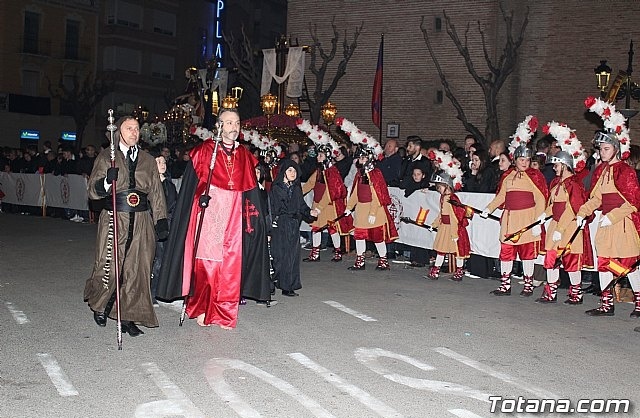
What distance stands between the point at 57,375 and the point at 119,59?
52.1 metres

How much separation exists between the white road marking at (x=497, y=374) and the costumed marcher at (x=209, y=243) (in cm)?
228

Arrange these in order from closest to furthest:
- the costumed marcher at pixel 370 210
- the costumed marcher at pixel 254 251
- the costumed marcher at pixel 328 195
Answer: the costumed marcher at pixel 254 251 → the costumed marcher at pixel 370 210 → the costumed marcher at pixel 328 195

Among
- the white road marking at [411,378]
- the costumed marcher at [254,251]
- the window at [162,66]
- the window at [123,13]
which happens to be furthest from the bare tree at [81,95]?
the white road marking at [411,378]

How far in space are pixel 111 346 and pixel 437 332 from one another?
327cm

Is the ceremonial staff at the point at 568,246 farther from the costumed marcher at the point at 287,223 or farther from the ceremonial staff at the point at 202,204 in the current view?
the ceremonial staff at the point at 202,204

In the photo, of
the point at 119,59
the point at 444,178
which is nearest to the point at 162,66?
the point at 119,59

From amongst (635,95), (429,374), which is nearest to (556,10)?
(635,95)

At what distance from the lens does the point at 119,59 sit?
185 feet

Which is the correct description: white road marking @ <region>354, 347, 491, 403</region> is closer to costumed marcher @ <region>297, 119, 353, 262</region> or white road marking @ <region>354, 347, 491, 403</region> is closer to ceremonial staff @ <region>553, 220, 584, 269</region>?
ceremonial staff @ <region>553, 220, 584, 269</region>

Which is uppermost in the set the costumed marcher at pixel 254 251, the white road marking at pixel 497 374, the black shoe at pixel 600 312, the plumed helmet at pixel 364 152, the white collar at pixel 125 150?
the plumed helmet at pixel 364 152

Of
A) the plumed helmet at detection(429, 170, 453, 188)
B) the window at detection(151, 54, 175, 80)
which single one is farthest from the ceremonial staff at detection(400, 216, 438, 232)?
the window at detection(151, 54, 175, 80)

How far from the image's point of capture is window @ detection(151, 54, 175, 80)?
5869 cm

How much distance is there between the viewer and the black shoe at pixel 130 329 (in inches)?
326

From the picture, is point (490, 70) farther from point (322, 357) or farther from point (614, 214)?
point (322, 357)
